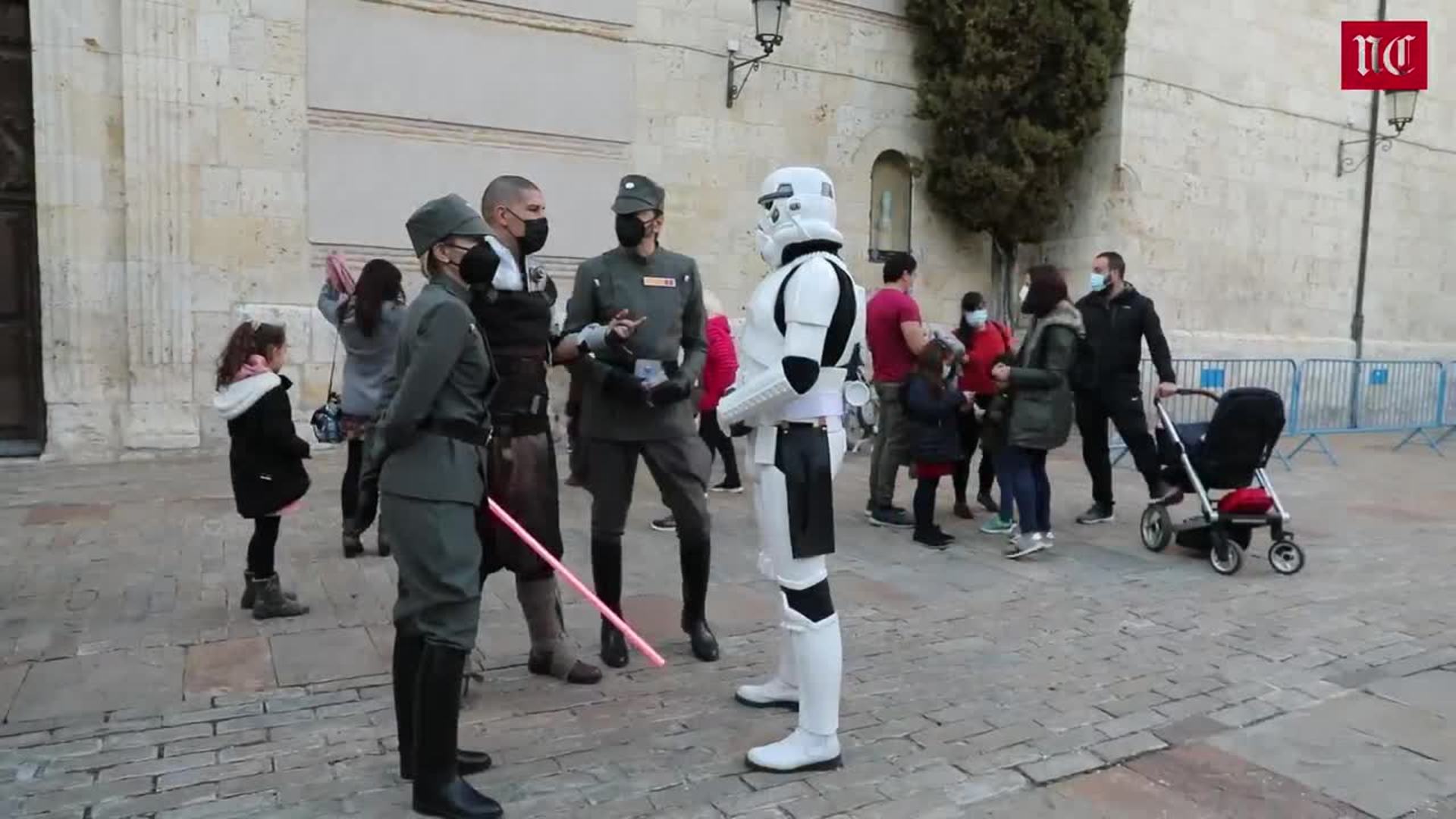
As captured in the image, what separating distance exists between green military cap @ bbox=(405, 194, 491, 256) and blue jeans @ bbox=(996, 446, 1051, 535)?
446cm

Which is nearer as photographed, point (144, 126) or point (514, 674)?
point (514, 674)

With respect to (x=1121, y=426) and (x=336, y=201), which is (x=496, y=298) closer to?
(x=1121, y=426)

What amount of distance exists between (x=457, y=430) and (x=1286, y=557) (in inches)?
216

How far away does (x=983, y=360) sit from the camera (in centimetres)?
787

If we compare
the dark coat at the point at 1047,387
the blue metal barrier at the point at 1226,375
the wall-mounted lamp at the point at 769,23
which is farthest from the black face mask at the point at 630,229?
the blue metal barrier at the point at 1226,375

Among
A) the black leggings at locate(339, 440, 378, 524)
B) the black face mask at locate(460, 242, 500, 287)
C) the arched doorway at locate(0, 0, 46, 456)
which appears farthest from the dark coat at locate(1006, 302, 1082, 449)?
the arched doorway at locate(0, 0, 46, 456)

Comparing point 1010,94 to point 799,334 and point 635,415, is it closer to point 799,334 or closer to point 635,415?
point 635,415

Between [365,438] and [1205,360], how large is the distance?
10.7 metres

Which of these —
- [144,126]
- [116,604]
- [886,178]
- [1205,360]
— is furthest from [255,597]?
[1205,360]

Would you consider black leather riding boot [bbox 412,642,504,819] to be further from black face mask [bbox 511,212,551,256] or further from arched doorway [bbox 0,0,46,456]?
arched doorway [bbox 0,0,46,456]

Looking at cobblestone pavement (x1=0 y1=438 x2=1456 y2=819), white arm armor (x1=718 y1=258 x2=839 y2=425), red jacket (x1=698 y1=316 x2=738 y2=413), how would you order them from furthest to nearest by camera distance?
red jacket (x1=698 y1=316 x2=738 y2=413) < white arm armor (x1=718 y1=258 x2=839 y2=425) < cobblestone pavement (x1=0 y1=438 x2=1456 y2=819)

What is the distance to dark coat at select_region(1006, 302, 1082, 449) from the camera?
6.81 m

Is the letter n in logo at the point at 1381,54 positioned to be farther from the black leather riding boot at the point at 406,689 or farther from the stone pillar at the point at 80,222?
the black leather riding boot at the point at 406,689

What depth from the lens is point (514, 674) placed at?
456cm
